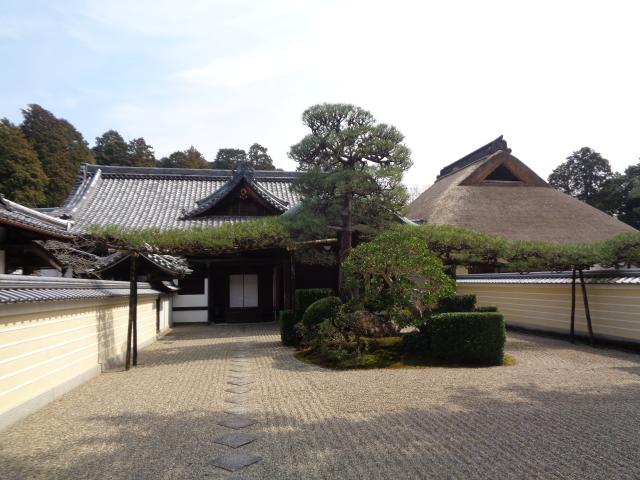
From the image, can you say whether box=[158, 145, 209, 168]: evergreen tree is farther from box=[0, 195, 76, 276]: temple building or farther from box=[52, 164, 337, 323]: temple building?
box=[0, 195, 76, 276]: temple building

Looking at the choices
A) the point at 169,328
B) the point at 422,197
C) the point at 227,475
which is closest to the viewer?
the point at 227,475

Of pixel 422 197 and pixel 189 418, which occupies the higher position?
pixel 422 197

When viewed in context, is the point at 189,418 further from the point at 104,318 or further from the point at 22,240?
the point at 22,240

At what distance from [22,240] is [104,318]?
198 cm

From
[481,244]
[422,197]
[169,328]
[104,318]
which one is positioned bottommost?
[169,328]

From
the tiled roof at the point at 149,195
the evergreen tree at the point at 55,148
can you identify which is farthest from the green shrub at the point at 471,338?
the evergreen tree at the point at 55,148

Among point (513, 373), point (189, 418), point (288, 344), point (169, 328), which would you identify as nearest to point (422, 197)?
point (169, 328)

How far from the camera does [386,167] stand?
34.8 feet

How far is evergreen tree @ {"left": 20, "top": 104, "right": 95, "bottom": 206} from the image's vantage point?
31266 millimetres

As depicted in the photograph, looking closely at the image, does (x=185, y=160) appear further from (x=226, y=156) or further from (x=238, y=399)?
(x=238, y=399)

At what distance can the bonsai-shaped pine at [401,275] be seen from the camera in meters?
8.04

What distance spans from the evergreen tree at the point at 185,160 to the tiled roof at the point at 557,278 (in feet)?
96.9

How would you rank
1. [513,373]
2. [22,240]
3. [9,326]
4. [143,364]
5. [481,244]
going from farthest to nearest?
[481,244] < [143,364] < [22,240] < [513,373] < [9,326]

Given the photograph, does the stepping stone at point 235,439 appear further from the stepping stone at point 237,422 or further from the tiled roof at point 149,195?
the tiled roof at point 149,195
